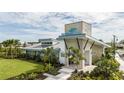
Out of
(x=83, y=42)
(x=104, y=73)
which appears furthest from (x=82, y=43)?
(x=104, y=73)

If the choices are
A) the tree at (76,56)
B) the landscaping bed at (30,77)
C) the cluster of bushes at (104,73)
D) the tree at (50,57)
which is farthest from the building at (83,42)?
the landscaping bed at (30,77)

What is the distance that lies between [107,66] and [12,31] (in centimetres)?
699

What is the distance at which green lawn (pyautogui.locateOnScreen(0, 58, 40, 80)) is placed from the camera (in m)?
12.2

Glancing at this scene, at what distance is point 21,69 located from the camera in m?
13.4

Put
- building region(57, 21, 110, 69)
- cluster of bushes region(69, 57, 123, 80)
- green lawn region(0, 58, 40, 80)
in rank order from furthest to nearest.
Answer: building region(57, 21, 110, 69)
green lawn region(0, 58, 40, 80)
cluster of bushes region(69, 57, 123, 80)

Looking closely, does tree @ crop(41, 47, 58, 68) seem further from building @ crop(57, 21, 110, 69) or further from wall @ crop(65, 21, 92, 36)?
wall @ crop(65, 21, 92, 36)

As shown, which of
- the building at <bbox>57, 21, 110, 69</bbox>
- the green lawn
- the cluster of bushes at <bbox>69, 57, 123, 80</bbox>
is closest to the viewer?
the cluster of bushes at <bbox>69, 57, 123, 80</bbox>

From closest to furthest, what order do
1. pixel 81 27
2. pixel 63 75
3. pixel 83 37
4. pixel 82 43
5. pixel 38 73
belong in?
pixel 63 75, pixel 38 73, pixel 83 37, pixel 81 27, pixel 82 43

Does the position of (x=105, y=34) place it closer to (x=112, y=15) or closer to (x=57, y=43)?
(x=112, y=15)

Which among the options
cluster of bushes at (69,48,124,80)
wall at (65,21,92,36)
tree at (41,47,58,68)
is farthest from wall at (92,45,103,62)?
tree at (41,47,58,68)

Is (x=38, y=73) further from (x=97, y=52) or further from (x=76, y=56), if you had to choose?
(x=97, y=52)

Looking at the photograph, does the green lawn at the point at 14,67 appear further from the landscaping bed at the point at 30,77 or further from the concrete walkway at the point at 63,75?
the concrete walkway at the point at 63,75

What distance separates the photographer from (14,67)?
46.4ft
